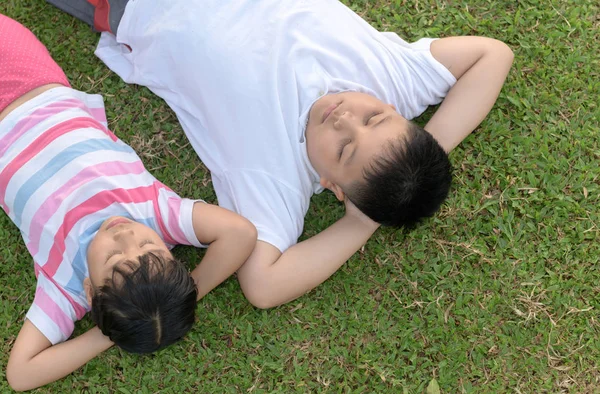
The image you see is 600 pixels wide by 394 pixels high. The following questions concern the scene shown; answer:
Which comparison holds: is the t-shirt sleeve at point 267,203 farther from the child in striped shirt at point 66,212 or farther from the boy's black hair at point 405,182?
the boy's black hair at point 405,182

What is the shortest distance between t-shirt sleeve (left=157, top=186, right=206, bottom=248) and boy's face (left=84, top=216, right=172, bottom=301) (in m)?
0.14

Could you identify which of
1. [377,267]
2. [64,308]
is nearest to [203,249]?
[64,308]

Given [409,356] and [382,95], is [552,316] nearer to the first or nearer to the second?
[409,356]

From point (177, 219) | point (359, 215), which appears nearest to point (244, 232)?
point (177, 219)

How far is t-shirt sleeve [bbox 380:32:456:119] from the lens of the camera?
2711 mm

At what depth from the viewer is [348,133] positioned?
239 cm

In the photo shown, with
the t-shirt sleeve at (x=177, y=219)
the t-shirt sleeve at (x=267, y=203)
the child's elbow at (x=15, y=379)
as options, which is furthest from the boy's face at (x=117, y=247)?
the child's elbow at (x=15, y=379)

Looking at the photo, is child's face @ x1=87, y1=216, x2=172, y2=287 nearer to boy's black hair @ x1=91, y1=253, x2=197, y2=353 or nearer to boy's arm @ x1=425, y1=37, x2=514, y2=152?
boy's black hair @ x1=91, y1=253, x2=197, y2=353

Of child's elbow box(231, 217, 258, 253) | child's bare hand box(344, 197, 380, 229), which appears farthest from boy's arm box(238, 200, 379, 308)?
child's elbow box(231, 217, 258, 253)

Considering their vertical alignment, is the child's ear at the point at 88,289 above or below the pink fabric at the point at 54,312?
above

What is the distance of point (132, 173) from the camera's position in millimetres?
2639

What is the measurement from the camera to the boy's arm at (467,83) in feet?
8.89

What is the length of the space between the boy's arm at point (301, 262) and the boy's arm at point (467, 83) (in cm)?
58

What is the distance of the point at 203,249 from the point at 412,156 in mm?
1159
